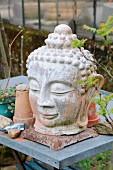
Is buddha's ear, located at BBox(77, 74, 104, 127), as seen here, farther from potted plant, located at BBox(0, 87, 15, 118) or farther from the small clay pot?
potted plant, located at BBox(0, 87, 15, 118)

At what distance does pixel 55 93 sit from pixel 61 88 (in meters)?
0.05

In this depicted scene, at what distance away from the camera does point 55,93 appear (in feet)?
9.21

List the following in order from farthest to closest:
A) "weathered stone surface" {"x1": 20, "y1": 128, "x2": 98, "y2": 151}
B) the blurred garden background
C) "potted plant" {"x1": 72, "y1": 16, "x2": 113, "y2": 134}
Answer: the blurred garden background < "weathered stone surface" {"x1": 20, "y1": 128, "x2": 98, "y2": 151} < "potted plant" {"x1": 72, "y1": 16, "x2": 113, "y2": 134}

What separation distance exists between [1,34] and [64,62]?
2.78 m

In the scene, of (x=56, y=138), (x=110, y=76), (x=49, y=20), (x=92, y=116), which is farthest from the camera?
(x=49, y=20)

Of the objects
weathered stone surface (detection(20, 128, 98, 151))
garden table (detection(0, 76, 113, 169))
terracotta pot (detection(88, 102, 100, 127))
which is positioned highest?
terracotta pot (detection(88, 102, 100, 127))

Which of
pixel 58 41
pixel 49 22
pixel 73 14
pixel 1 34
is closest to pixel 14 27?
pixel 49 22

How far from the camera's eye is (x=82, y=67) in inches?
110

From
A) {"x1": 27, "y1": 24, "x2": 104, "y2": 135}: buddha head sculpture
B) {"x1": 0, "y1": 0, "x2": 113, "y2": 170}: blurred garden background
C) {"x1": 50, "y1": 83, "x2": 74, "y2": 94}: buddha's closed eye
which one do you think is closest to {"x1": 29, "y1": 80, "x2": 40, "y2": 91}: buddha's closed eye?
{"x1": 27, "y1": 24, "x2": 104, "y2": 135}: buddha head sculpture

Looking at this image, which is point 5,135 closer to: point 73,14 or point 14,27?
point 73,14

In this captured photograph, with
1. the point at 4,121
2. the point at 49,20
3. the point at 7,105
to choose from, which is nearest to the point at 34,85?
the point at 4,121

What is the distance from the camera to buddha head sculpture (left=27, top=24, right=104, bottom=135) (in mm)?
2789

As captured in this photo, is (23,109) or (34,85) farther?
(23,109)

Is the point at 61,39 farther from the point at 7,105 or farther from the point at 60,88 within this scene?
the point at 7,105
